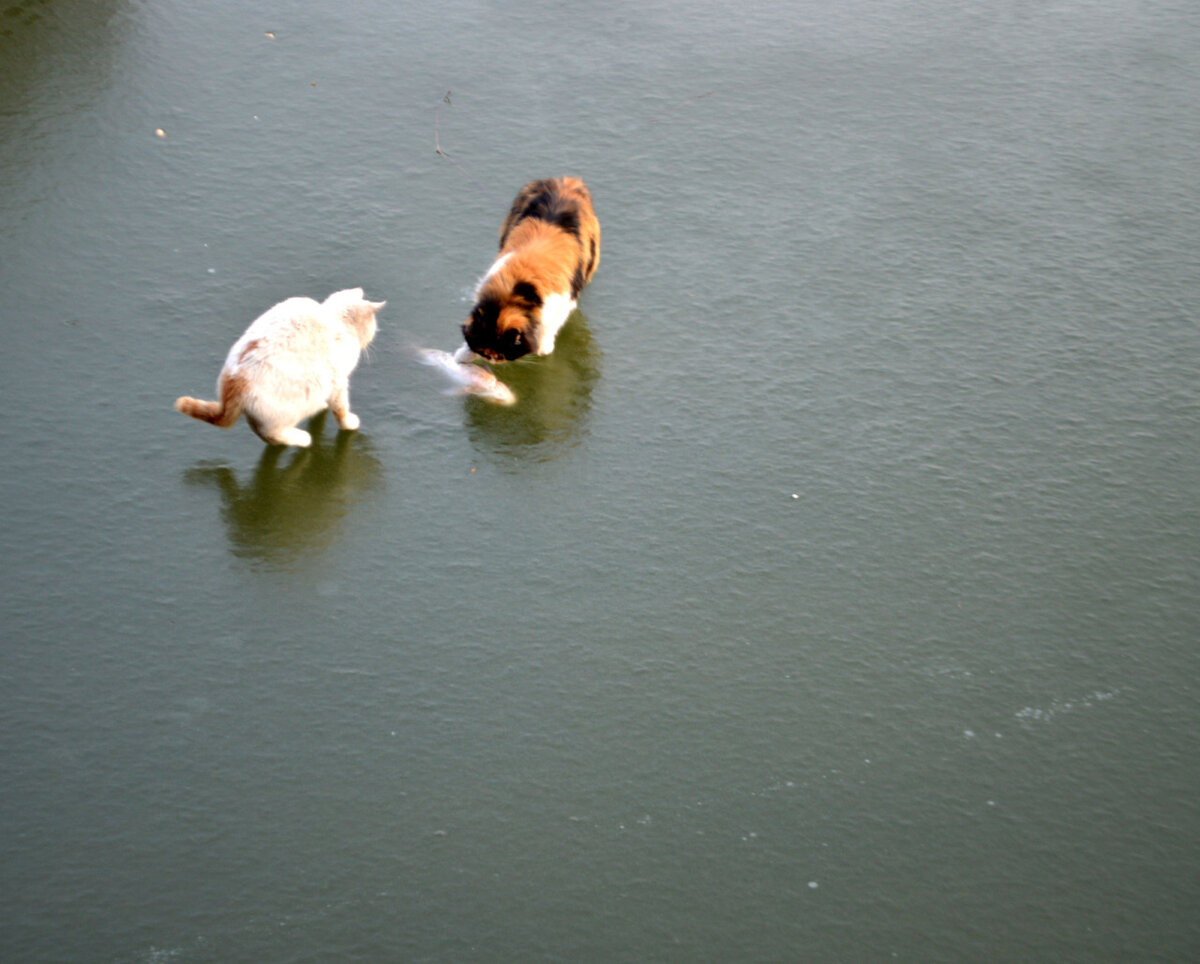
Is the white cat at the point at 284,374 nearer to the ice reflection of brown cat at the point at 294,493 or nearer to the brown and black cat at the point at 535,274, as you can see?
the ice reflection of brown cat at the point at 294,493

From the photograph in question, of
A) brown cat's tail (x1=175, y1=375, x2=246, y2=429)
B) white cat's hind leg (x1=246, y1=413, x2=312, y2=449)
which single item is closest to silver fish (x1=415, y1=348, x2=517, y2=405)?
white cat's hind leg (x1=246, y1=413, x2=312, y2=449)

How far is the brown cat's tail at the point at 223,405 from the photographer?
3258 millimetres

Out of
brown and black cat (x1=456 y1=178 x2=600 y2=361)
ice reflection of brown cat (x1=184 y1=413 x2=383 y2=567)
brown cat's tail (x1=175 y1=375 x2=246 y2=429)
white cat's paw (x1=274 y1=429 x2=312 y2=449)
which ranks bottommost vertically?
ice reflection of brown cat (x1=184 y1=413 x2=383 y2=567)

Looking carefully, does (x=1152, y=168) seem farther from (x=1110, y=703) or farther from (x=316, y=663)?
(x=316, y=663)

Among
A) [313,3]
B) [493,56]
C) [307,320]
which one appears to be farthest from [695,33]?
[307,320]

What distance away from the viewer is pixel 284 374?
3.26m

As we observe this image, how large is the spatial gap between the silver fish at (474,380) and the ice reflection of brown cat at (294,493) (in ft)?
1.31

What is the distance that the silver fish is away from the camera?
3773mm

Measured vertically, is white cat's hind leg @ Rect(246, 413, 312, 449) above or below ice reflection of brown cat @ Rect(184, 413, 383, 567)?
above

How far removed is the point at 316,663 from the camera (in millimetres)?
2840

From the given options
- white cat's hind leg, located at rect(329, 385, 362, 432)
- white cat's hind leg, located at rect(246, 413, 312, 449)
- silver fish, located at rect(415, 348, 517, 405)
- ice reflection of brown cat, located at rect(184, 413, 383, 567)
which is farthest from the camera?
silver fish, located at rect(415, 348, 517, 405)

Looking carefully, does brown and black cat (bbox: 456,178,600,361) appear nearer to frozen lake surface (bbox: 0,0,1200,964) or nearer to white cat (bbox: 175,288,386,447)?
frozen lake surface (bbox: 0,0,1200,964)

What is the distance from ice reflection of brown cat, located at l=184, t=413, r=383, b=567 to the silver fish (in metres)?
Answer: 0.40

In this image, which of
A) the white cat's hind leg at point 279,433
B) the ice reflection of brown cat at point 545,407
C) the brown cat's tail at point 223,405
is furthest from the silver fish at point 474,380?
the brown cat's tail at point 223,405
